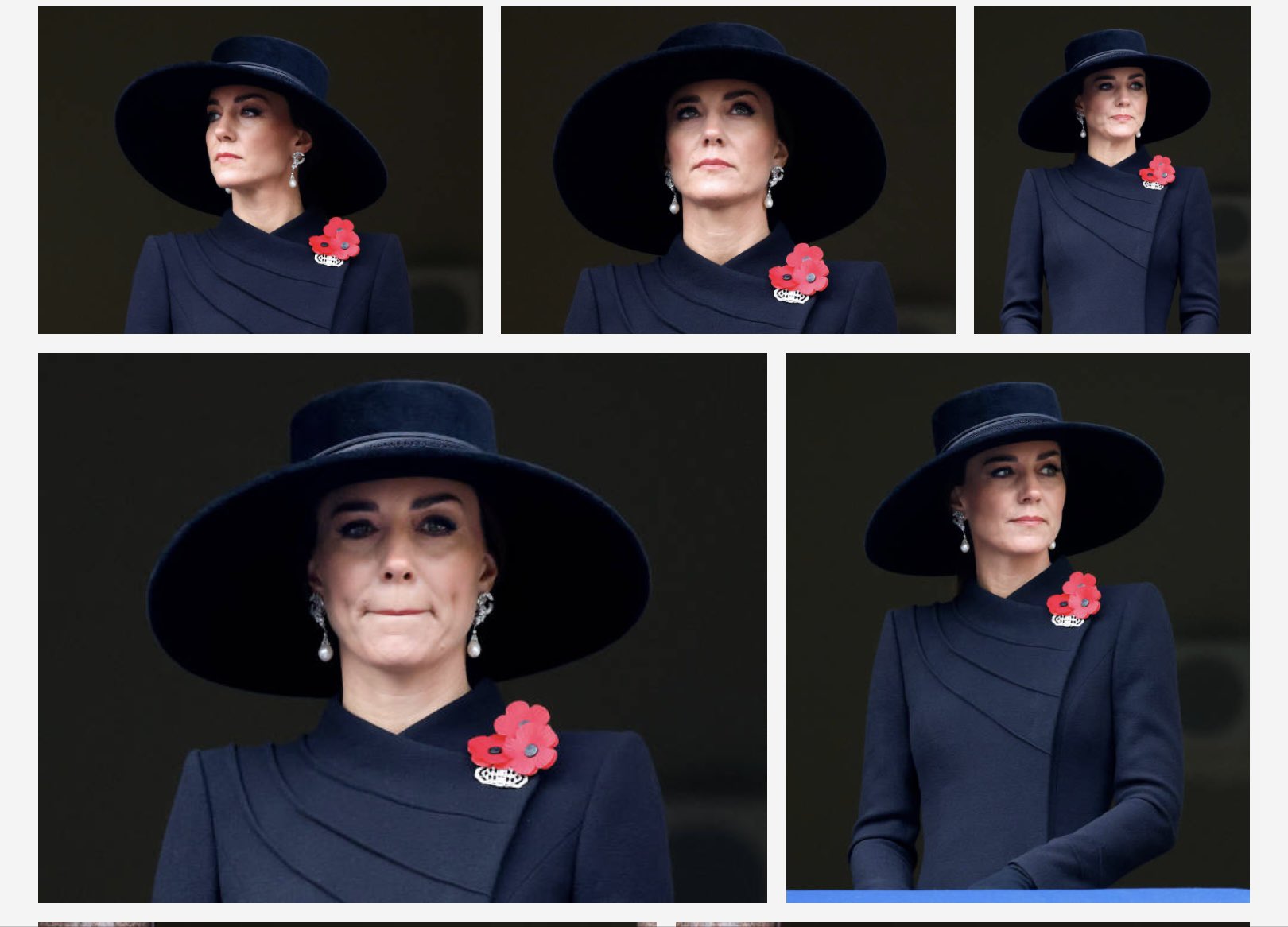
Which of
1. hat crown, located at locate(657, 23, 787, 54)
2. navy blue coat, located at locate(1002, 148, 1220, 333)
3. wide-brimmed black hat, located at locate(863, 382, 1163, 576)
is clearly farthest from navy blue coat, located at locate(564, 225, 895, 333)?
navy blue coat, located at locate(1002, 148, 1220, 333)

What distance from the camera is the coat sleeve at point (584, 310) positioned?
5879 mm

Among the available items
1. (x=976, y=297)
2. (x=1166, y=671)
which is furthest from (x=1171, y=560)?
(x=1166, y=671)

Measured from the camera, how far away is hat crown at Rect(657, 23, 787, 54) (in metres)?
5.74

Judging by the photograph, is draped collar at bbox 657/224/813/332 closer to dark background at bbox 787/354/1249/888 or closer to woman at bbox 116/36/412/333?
woman at bbox 116/36/412/333

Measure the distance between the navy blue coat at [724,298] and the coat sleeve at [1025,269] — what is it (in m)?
0.42

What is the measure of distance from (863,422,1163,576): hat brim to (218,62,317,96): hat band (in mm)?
1390

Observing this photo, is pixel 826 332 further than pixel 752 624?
No

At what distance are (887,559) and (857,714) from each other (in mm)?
632

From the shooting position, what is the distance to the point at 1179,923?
22.3 ft

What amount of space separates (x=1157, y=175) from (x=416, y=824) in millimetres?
2126

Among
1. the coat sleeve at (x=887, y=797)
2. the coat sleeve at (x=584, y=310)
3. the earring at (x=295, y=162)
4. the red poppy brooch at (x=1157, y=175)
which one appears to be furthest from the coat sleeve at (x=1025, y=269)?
the earring at (x=295, y=162)

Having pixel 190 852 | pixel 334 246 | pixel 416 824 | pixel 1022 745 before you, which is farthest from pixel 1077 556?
pixel 190 852

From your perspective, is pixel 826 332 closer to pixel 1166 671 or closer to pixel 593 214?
pixel 593 214

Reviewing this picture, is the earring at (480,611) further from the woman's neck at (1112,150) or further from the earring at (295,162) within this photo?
the woman's neck at (1112,150)
